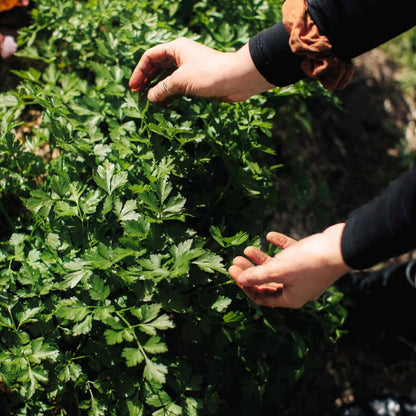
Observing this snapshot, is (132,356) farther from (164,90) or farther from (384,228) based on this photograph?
(164,90)

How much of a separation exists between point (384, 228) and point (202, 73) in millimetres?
846

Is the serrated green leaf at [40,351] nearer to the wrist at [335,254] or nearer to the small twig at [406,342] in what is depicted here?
the wrist at [335,254]

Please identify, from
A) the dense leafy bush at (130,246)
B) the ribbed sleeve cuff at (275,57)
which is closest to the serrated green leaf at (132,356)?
the dense leafy bush at (130,246)

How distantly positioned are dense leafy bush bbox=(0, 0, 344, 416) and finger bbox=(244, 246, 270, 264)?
8 cm

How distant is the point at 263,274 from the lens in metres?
1.17

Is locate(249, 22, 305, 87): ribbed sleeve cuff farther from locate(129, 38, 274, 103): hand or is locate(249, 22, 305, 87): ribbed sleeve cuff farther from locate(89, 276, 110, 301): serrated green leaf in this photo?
locate(89, 276, 110, 301): serrated green leaf

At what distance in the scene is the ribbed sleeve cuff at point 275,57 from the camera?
136 centimetres

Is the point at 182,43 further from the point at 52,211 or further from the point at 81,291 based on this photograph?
the point at 81,291

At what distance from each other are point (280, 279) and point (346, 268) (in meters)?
0.19

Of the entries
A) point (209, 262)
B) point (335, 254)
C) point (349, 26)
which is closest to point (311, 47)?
point (349, 26)

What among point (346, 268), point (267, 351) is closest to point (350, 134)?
point (267, 351)

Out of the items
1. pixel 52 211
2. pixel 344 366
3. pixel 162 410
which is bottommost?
pixel 344 366

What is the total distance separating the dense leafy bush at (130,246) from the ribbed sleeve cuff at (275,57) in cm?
18

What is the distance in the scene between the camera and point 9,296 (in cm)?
138
